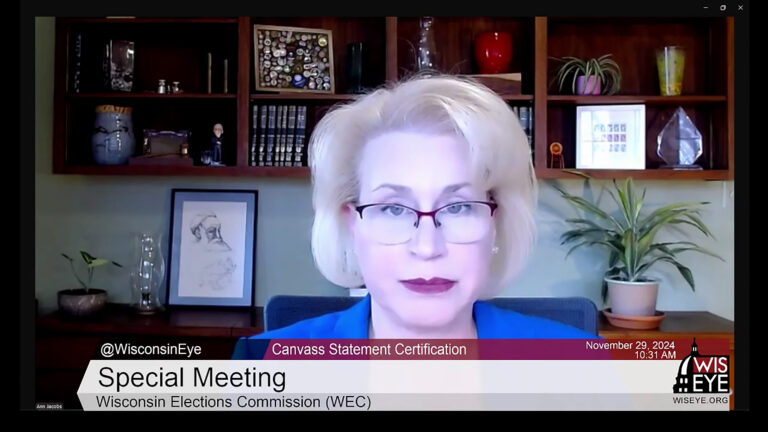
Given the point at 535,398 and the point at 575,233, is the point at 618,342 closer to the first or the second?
the point at 535,398

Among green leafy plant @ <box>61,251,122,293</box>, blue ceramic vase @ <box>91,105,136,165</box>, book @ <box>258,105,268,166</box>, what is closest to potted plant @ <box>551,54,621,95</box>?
book @ <box>258,105,268,166</box>

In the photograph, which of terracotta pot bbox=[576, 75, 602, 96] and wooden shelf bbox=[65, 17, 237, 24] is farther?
terracotta pot bbox=[576, 75, 602, 96]

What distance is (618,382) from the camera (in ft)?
3.43

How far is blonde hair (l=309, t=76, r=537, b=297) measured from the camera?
97 centimetres

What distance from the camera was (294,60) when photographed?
164 centimetres

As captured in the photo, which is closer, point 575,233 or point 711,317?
point 711,317

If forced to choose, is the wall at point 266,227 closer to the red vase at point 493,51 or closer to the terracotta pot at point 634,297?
the terracotta pot at point 634,297

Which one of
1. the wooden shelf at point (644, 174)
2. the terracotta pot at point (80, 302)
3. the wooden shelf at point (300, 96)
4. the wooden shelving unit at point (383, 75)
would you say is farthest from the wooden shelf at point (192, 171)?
the wooden shelf at point (644, 174)

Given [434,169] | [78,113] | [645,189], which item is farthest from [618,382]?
[78,113]

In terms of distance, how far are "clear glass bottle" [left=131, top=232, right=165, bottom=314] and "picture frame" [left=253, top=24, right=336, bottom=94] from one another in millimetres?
506

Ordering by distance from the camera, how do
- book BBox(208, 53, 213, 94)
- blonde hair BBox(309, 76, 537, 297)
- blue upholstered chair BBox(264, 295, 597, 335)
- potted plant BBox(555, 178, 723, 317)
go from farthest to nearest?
book BBox(208, 53, 213, 94) → potted plant BBox(555, 178, 723, 317) → blue upholstered chair BBox(264, 295, 597, 335) → blonde hair BBox(309, 76, 537, 297)

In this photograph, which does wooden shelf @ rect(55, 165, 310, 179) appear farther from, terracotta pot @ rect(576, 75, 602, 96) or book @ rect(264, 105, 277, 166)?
terracotta pot @ rect(576, 75, 602, 96)

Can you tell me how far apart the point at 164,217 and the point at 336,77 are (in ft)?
1.97

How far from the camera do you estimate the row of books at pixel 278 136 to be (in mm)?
1633
